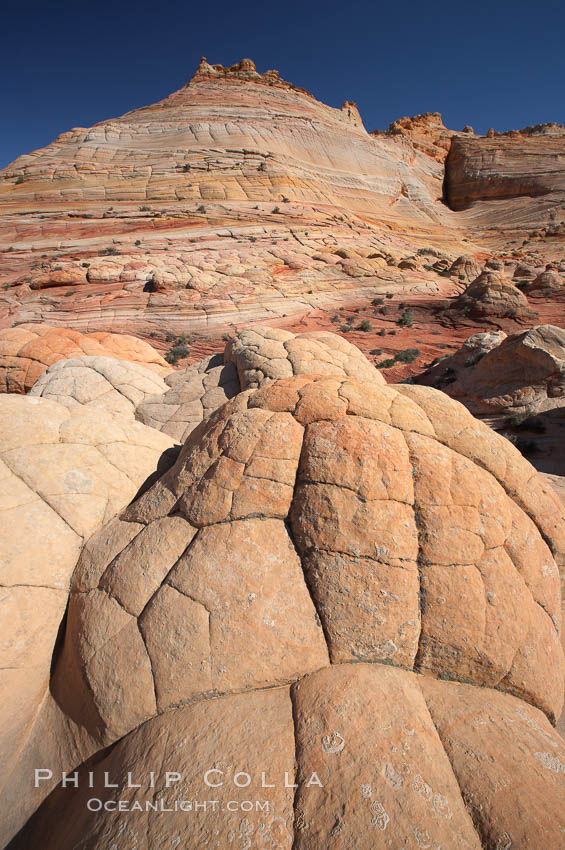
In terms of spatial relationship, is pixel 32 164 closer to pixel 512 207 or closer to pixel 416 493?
pixel 416 493

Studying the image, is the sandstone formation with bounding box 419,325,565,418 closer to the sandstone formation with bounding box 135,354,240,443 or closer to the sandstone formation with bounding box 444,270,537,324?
the sandstone formation with bounding box 135,354,240,443

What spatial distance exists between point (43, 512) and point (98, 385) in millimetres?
3414

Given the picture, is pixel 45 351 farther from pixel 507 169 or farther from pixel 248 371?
pixel 507 169

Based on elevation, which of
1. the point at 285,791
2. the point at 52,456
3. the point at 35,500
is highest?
the point at 52,456

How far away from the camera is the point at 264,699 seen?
178 cm

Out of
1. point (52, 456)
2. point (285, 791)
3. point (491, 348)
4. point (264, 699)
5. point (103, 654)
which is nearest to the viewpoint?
point (285, 791)

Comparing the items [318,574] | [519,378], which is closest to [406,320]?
[519,378]

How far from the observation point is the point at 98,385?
550 centimetres

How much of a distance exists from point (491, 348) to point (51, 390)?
905 centimetres

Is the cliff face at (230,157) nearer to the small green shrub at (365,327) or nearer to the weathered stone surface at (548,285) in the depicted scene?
the small green shrub at (365,327)

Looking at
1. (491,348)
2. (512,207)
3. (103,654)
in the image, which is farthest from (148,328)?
(512,207)

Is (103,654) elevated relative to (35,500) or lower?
lower

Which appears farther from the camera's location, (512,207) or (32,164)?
(512,207)

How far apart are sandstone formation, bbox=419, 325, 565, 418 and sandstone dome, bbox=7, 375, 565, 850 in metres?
5.58
